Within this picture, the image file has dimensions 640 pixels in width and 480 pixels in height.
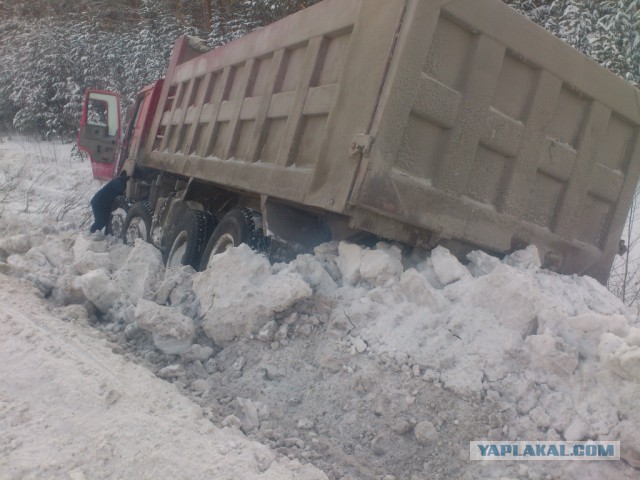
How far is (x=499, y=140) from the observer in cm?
389

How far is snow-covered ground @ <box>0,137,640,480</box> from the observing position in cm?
262

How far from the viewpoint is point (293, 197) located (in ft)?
13.0

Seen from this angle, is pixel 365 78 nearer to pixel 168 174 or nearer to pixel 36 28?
pixel 168 174

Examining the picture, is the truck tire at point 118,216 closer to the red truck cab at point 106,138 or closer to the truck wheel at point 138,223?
the truck wheel at point 138,223

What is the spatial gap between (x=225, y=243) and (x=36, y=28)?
21342 mm

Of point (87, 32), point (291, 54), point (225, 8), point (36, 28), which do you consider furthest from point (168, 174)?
point (36, 28)

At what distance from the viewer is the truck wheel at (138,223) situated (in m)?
7.48

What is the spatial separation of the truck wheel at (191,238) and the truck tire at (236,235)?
180 mm

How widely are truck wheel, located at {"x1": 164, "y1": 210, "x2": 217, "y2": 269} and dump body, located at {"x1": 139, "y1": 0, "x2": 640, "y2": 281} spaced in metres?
0.83

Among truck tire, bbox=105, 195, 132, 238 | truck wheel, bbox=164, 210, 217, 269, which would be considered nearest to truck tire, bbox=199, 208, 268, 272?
truck wheel, bbox=164, 210, 217, 269

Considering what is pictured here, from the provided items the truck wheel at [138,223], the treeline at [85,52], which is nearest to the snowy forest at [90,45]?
the treeline at [85,52]

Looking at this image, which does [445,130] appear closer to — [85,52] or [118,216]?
[118,216]

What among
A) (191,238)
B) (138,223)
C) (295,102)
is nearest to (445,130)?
(295,102)

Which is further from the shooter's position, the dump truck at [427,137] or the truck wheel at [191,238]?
the truck wheel at [191,238]
